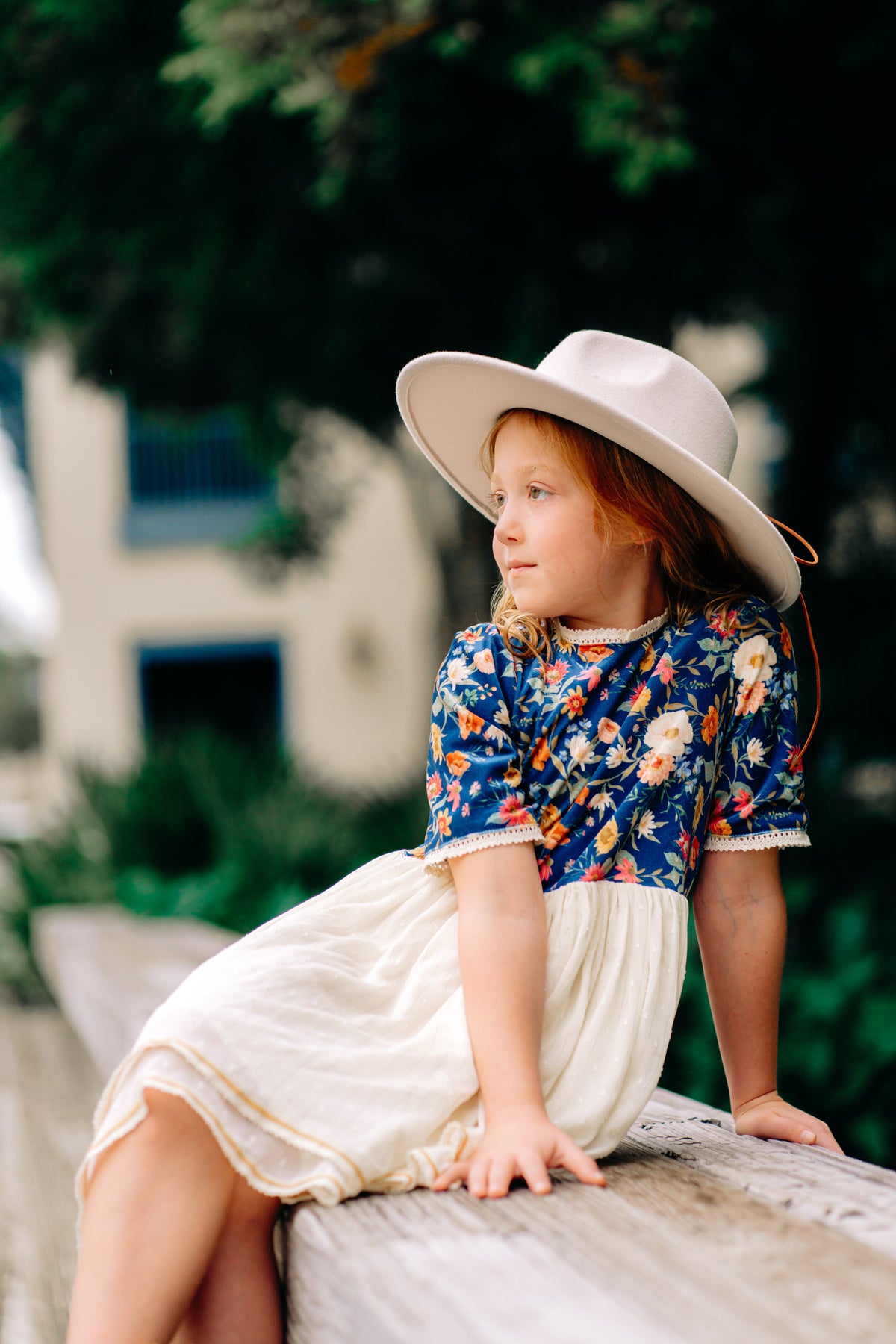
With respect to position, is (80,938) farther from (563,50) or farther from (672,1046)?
(563,50)

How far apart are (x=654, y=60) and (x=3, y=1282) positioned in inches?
133

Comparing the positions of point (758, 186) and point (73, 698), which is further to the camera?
point (73, 698)

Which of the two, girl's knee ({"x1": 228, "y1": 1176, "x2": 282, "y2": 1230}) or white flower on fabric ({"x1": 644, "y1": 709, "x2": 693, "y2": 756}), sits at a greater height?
white flower on fabric ({"x1": 644, "y1": 709, "x2": 693, "y2": 756})

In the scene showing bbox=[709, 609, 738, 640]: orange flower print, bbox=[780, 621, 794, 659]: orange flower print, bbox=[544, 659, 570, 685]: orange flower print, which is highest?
bbox=[709, 609, 738, 640]: orange flower print

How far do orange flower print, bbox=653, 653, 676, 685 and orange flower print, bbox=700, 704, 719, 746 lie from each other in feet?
0.21

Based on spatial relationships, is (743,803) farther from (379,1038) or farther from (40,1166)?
(40,1166)

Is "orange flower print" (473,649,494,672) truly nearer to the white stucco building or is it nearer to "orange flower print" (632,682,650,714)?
"orange flower print" (632,682,650,714)

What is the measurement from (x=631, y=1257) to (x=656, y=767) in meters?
0.64

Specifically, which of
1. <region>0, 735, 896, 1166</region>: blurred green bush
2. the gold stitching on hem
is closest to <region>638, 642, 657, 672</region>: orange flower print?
the gold stitching on hem

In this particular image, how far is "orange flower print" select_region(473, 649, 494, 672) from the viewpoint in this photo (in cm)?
178

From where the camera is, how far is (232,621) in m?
14.2

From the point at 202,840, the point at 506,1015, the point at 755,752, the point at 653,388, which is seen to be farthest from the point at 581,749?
the point at 202,840

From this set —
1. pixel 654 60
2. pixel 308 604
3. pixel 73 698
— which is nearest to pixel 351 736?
pixel 308 604

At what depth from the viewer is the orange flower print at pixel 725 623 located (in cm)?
180
